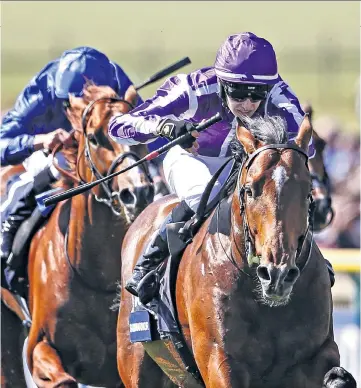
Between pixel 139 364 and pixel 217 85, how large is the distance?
1448 millimetres

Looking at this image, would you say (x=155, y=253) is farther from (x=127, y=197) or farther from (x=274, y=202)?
(x=274, y=202)

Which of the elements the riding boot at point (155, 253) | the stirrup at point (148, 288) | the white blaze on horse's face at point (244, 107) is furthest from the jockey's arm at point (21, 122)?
the white blaze on horse's face at point (244, 107)

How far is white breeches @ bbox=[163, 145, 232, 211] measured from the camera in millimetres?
5168

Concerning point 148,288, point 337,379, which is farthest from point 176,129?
point 337,379

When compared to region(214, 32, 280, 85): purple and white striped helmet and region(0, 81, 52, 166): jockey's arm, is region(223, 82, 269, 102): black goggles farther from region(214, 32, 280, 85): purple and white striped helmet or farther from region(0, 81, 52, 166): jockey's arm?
region(0, 81, 52, 166): jockey's arm

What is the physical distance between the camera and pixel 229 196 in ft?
15.7

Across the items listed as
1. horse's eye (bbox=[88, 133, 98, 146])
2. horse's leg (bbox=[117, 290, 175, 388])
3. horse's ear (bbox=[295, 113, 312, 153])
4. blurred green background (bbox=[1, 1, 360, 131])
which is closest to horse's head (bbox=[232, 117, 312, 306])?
horse's ear (bbox=[295, 113, 312, 153])

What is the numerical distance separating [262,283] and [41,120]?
361 cm

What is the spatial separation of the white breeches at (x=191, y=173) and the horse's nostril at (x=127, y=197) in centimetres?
43

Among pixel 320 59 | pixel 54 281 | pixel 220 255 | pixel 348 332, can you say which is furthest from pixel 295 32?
pixel 220 255

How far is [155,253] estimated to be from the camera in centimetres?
534

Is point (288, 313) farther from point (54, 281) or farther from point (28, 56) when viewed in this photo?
point (28, 56)

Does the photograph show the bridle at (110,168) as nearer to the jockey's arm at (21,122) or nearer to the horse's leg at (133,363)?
the horse's leg at (133,363)

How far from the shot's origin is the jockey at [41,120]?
702 cm
